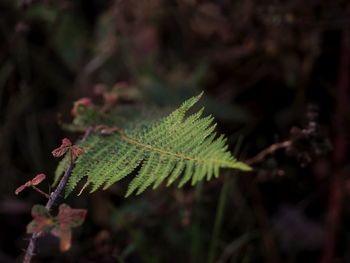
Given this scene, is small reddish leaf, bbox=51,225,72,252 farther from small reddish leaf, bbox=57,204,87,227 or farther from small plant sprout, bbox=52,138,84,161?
small plant sprout, bbox=52,138,84,161

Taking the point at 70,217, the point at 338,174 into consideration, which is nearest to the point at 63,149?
the point at 70,217

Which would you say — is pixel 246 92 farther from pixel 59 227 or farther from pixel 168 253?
pixel 59 227

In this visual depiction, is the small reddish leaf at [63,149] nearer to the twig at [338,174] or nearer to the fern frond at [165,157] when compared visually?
the fern frond at [165,157]

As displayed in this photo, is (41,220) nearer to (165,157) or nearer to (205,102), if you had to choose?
(165,157)

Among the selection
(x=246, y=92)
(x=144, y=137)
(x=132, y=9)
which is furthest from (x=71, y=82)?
(x=144, y=137)

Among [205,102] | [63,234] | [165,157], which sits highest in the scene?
[205,102]

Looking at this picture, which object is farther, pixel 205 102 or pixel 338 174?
pixel 205 102

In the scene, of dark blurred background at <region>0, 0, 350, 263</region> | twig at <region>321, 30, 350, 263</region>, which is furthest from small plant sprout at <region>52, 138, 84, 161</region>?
twig at <region>321, 30, 350, 263</region>
